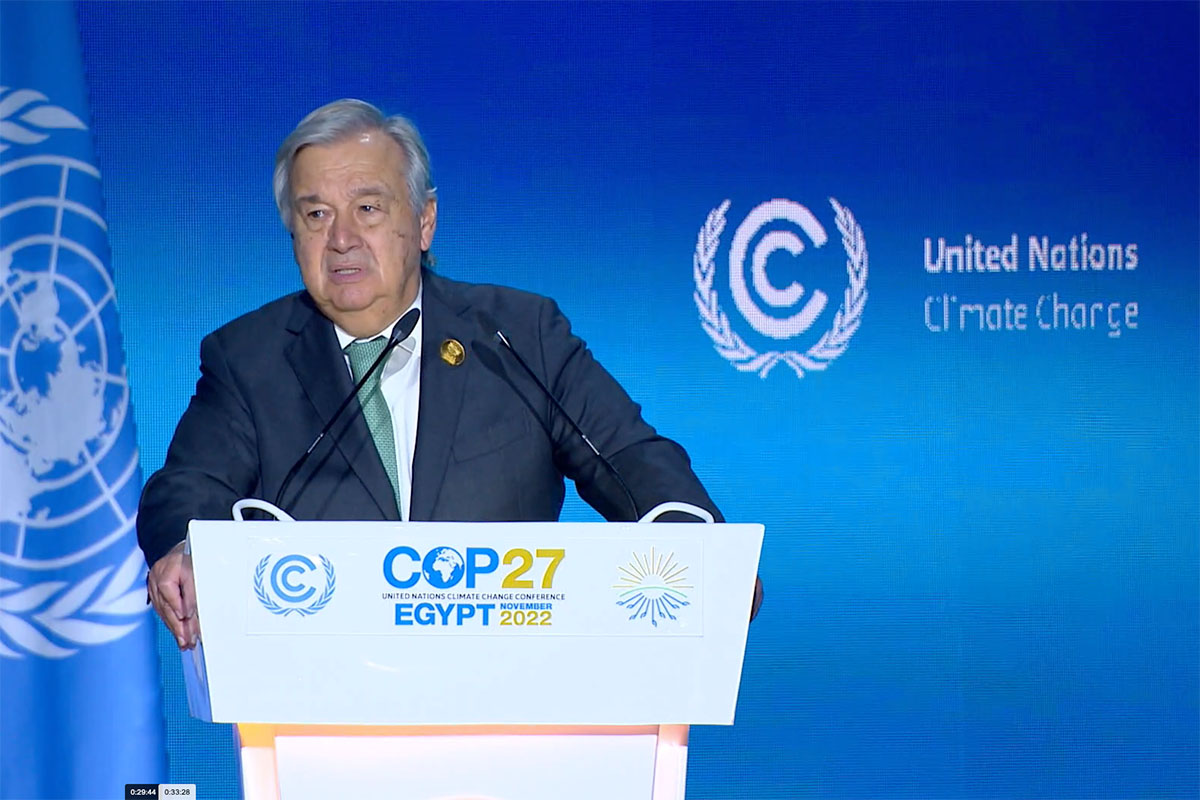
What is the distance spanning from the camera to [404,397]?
2.43m

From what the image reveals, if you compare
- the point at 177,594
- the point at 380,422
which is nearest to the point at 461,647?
the point at 177,594

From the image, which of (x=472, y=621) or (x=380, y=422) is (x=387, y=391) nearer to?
(x=380, y=422)

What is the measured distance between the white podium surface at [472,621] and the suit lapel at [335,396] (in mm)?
721

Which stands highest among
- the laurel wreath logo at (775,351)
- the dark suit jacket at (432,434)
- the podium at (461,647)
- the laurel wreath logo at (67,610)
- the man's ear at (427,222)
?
the laurel wreath logo at (775,351)

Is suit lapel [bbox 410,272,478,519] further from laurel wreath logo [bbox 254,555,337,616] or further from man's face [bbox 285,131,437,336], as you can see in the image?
laurel wreath logo [bbox 254,555,337,616]

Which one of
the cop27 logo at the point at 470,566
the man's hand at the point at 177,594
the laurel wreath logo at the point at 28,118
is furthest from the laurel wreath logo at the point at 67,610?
the cop27 logo at the point at 470,566

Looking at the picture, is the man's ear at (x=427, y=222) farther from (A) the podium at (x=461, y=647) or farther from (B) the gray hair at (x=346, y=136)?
(A) the podium at (x=461, y=647)

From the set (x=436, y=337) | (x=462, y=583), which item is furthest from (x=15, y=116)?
(x=462, y=583)

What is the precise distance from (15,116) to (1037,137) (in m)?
2.53

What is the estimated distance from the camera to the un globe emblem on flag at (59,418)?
3279 millimetres

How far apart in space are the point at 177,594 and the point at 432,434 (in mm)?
654

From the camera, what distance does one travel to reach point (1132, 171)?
3.48 metres

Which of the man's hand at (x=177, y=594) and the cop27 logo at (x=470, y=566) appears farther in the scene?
the man's hand at (x=177, y=594)

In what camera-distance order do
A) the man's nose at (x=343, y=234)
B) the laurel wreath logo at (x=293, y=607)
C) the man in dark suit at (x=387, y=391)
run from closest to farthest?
the laurel wreath logo at (x=293, y=607)
the man in dark suit at (x=387, y=391)
the man's nose at (x=343, y=234)
